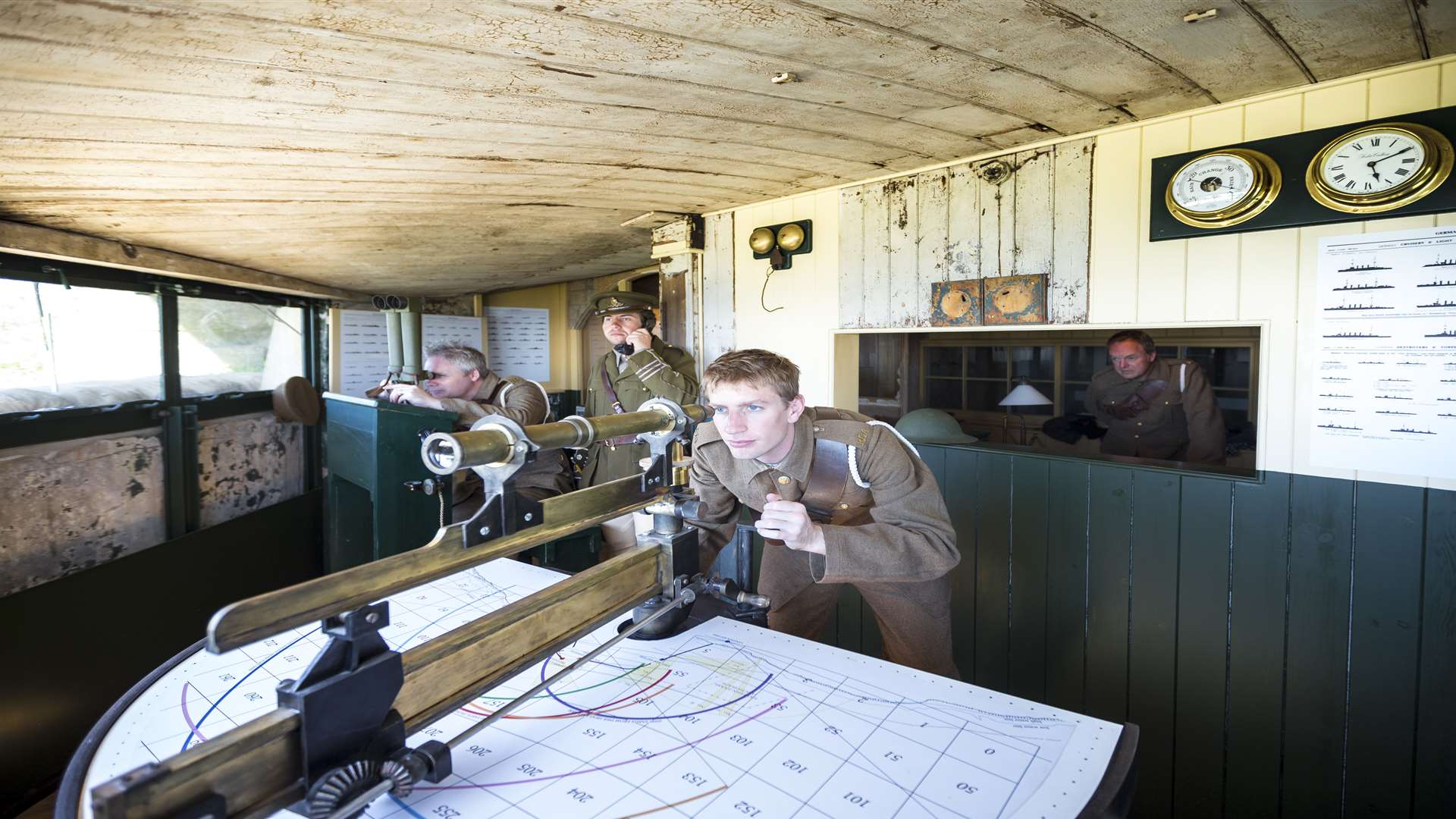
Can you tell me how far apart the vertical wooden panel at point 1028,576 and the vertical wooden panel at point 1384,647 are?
1.09 meters

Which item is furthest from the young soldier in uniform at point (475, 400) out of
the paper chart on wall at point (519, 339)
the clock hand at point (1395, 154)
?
the clock hand at point (1395, 154)

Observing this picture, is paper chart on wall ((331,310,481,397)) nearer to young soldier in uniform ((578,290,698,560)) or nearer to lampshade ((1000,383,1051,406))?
young soldier in uniform ((578,290,698,560))

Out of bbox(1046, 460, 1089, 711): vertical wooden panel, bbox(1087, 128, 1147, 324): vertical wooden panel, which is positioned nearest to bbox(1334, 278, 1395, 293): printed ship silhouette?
bbox(1087, 128, 1147, 324): vertical wooden panel

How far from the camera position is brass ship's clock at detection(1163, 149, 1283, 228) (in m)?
2.50

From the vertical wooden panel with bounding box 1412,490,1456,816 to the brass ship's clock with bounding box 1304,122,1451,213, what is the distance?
37.4 inches

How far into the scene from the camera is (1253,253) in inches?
102

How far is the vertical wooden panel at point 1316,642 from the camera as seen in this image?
2.50m

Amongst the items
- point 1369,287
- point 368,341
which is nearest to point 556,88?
point 1369,287

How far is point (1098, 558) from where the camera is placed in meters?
3.13

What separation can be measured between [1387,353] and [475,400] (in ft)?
13.8

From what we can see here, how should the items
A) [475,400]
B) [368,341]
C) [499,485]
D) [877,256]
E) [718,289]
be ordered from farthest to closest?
[368,341] → [718,289] → [475,400] → [877,256] → [499,485]

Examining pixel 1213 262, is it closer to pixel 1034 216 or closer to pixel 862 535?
pixel 1034 216

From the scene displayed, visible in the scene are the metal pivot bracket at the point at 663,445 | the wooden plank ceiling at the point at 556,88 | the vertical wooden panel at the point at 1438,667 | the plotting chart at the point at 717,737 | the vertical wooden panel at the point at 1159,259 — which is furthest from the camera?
the vertical wooden panel at the point at 1159,259

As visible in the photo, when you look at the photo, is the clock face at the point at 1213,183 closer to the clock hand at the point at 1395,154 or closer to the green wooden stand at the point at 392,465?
the clock hand at the point at 1395,154
